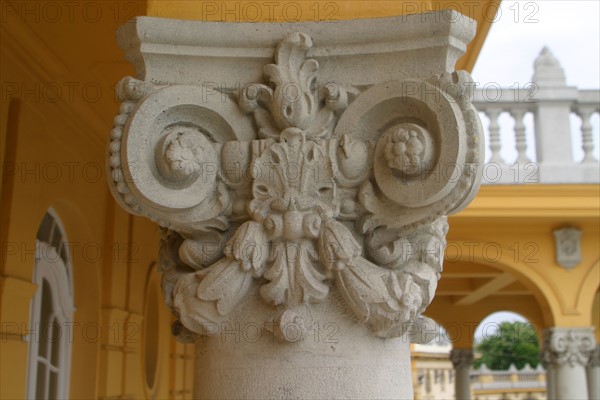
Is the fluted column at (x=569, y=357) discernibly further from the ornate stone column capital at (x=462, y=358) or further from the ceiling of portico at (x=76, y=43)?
the ceiling of portico at (x=76, y=43)

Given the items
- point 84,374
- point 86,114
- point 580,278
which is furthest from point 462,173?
point 580,278

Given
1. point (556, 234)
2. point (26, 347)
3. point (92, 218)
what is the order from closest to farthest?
1. point (26, 347)
2. point (92, 218)
3. point (556, 234)

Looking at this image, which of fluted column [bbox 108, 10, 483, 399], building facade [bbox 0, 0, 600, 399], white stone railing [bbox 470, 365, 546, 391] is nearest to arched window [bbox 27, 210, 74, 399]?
building facade [bbox 0, 0, 600, 399]

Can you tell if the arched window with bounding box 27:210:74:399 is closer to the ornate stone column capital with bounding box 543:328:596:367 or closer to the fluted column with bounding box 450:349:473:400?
the ornate stone column capital with bounding box 543:328:596:367

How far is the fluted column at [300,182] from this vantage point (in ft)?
6.41

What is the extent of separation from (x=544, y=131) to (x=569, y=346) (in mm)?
2219

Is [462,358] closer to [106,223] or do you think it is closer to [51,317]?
[106,223]

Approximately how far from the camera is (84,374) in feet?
18.8

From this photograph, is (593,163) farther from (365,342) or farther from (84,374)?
(365,342)

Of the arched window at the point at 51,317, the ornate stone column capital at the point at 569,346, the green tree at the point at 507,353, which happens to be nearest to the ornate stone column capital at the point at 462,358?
the ornate stone column capital at the point at 569,346

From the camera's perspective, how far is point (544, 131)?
7.63 meters

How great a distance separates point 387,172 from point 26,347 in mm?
3333

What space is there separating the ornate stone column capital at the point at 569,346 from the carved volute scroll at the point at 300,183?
6463mm

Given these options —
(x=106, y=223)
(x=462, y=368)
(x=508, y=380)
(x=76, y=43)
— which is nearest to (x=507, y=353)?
(x=508, y=380)
